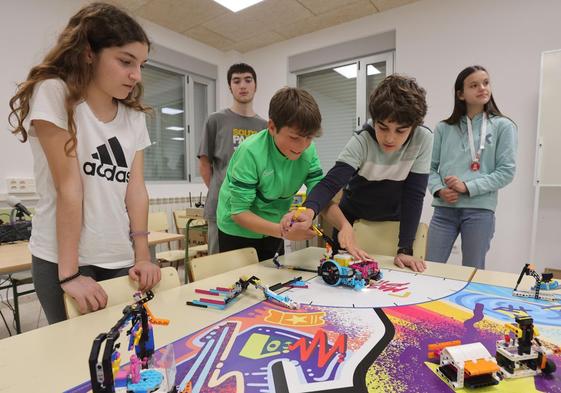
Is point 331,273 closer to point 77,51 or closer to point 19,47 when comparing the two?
point 77,51

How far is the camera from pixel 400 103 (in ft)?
3.86

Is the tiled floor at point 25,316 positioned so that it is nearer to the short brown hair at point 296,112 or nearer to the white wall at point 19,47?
the white wall at point 19,47

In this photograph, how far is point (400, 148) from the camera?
1367 millimetres

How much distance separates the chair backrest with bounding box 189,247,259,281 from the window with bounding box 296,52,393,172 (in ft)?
9.50

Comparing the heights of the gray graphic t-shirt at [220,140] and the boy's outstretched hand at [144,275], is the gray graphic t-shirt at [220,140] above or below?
above

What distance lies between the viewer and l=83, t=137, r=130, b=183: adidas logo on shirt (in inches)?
35.8

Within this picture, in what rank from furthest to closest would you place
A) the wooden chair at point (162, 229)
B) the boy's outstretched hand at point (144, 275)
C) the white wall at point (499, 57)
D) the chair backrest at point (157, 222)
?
the chair backrest at point (157, 222) → the wooden chair at point (162, 229) → the white wall at point (499, 57) → the boy's outstretched hand at point (144, 275)

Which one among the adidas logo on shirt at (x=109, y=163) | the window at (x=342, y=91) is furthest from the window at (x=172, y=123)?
the adidas logo on shirt at (x=109, y=163)

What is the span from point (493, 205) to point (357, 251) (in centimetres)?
91

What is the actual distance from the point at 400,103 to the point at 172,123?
3.72 m

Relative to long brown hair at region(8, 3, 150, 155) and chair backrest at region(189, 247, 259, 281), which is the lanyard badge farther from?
long brown hair at region(8, 3, 150, 155)

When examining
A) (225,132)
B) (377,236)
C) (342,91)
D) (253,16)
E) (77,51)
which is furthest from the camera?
(342,91)

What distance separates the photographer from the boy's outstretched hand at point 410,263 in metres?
1.23

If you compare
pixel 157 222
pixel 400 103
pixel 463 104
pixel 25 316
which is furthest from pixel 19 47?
pixel 463 104
